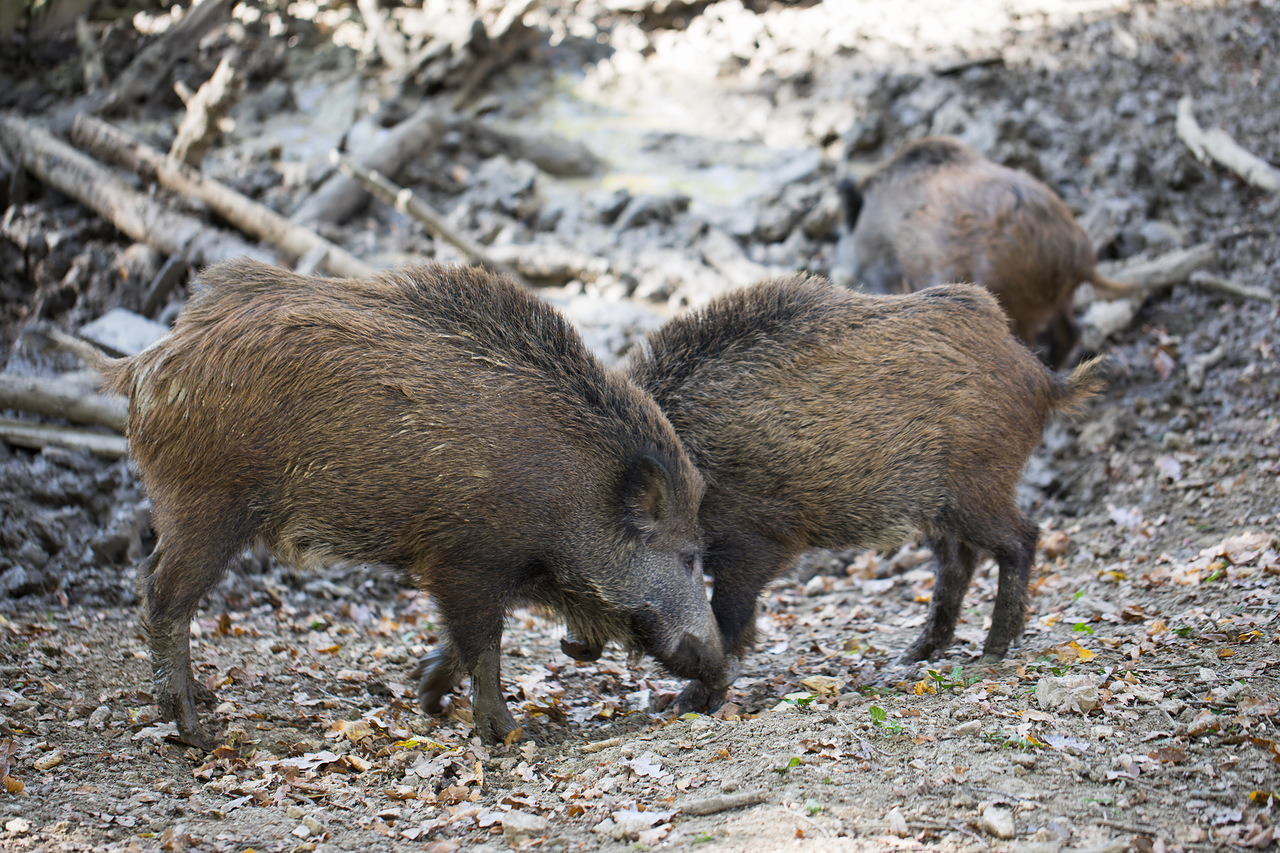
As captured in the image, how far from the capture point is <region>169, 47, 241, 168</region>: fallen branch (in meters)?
6.83

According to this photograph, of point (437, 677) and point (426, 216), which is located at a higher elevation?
point (426, 216)

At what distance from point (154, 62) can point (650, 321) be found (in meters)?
5.64

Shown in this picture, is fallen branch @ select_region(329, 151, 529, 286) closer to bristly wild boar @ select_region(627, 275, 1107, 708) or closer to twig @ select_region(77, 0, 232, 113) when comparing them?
twig @ select_region(77, 0, 232, 113)

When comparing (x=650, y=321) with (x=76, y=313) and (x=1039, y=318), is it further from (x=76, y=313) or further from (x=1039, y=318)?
(x=76, y=313)

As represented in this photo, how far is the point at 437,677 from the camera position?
3.68 meters

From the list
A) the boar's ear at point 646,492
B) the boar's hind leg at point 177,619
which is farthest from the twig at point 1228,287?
the boar's hind leg at point 177,619

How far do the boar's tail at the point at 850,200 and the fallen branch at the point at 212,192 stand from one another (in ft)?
10.9

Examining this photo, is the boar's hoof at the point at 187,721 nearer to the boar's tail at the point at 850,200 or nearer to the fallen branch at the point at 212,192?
the fallen branch at the point at 212,192

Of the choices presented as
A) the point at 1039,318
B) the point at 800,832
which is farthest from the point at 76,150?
the point at 800,832

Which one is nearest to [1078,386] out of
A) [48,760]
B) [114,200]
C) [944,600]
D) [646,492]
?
[944,600]

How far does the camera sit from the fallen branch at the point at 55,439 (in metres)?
4.96

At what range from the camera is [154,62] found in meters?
8.75

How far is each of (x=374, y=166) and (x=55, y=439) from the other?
4051 mm

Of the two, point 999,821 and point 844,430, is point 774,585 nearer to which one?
point 844,430
